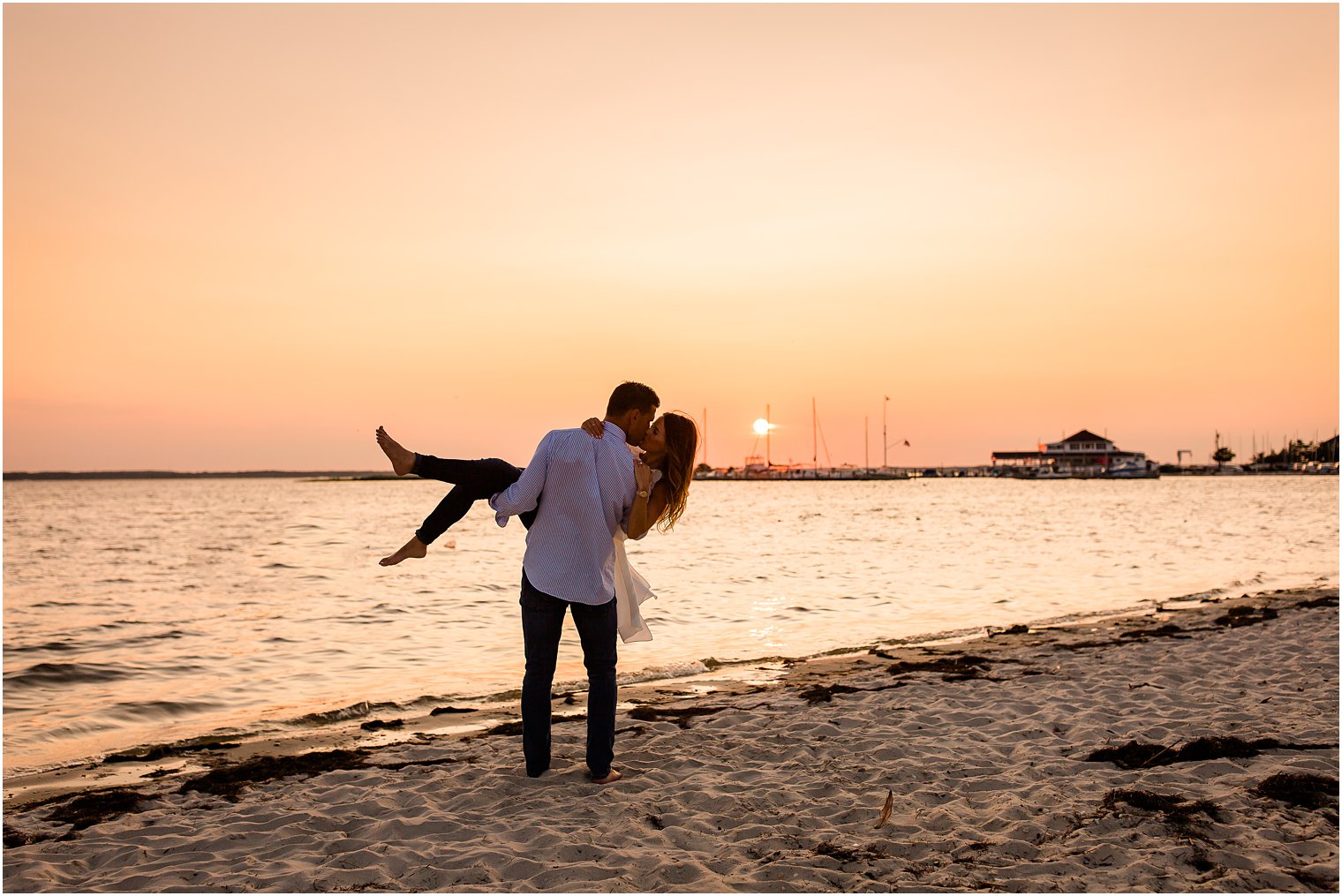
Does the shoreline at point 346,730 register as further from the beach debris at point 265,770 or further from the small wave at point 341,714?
the beach debris at point 265,770

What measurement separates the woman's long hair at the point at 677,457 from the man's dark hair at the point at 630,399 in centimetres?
14

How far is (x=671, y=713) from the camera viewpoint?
789 cm

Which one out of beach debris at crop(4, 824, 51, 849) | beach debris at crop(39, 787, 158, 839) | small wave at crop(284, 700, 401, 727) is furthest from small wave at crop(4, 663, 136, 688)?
beach debris at crop(4, 824, 51, 849)

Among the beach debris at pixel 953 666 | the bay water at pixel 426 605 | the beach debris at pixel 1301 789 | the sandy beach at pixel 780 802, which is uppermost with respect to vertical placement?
the beach debris at pixel 1301 789

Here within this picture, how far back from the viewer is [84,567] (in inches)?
1070

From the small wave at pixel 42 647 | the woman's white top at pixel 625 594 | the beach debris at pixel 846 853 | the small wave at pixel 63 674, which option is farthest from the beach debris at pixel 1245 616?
the small wave at pixel 42 647

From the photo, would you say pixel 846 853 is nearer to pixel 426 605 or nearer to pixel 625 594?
pixel 625 594

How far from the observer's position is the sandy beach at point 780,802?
14.1ft

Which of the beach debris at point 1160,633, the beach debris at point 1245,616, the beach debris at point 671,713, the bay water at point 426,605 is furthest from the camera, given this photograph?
the beach debris at point 1245,616

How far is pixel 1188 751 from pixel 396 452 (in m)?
5.44

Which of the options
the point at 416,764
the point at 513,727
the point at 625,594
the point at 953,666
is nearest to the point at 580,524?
the point at 625,594

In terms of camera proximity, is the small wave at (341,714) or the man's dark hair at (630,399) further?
the small wave at (341,714)

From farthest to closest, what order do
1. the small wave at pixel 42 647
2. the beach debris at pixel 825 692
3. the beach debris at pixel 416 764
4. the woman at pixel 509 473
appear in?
1. the small wave at pixel 42 647
2. the beach debris at pixel 825 692
3. the beach debris at pixel 416 764
4. the woman at pixel 509 473

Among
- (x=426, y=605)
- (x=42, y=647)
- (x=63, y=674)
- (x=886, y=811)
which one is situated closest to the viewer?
(x=886, y=811)
